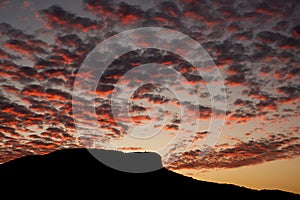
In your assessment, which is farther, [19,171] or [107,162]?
[107,162]

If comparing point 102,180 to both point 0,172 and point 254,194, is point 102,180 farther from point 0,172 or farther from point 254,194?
point 254,194

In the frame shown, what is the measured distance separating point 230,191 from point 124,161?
2757 cm

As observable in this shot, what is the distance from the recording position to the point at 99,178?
59688mm

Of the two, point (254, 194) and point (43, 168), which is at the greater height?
point (43, 168)

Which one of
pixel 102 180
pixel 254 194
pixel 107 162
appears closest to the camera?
pixel 102 180

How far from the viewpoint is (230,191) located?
69.4 m

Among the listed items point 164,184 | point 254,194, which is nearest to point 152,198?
point 164,184

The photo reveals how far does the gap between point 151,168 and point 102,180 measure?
13.3 metres

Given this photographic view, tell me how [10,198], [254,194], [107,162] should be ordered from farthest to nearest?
[254,194], [107,162], [10,198]

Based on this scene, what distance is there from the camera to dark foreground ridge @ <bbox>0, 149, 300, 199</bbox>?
5519 centimetres

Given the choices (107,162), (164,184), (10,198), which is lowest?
(10,198)

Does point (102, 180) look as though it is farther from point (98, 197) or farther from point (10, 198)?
point (10, 198)

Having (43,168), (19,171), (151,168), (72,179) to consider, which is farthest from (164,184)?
(19,171)

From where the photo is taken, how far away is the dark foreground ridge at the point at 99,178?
181 feet
